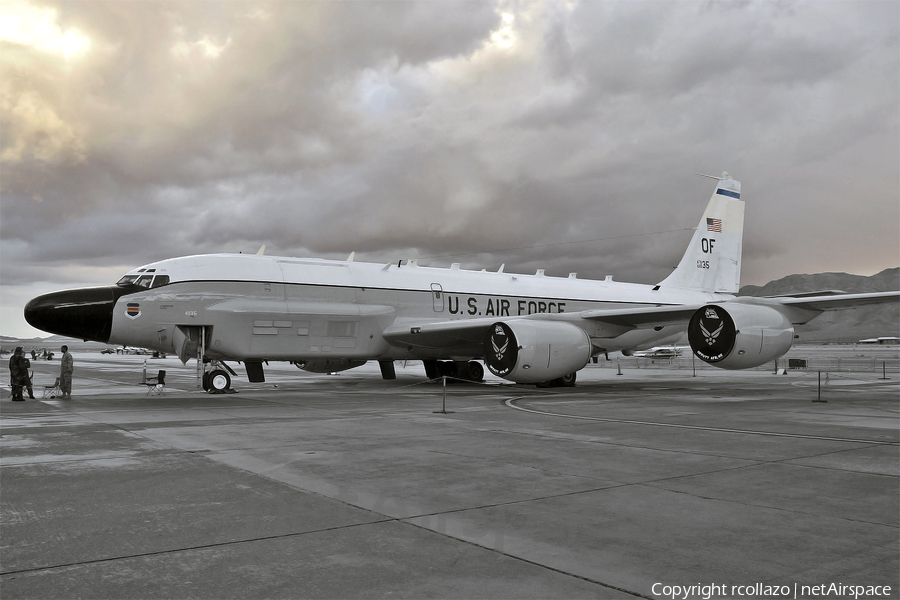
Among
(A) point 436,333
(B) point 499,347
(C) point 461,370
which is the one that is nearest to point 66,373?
(A) point 436,333

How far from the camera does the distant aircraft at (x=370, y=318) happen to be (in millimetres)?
17344

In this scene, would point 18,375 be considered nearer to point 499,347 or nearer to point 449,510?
point 499,347

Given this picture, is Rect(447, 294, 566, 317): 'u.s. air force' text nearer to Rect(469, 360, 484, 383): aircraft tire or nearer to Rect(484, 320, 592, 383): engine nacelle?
Rect(469, 360, 484, 383): aircraft tire

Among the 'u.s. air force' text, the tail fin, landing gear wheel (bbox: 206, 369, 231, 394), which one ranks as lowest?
landing gear wheel (bbox: 206, 369, 231, 394)

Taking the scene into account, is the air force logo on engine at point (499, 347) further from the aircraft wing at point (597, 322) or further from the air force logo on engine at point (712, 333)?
the air force logo on engine at point (712, 333)

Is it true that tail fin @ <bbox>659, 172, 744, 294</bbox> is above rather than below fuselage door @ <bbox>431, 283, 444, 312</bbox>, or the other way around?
above

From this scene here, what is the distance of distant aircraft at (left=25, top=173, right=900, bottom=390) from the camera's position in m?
17.3

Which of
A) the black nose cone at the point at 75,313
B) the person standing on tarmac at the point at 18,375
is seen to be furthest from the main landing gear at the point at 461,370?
the person standing on tarmac at the point at 18,375

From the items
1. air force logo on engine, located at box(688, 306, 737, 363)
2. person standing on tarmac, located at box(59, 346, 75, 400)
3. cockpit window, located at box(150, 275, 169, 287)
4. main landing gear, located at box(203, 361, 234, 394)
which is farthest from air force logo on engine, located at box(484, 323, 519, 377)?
person standing on tarmac, located at box(59, 346, 75, 400)

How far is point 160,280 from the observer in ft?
58.5

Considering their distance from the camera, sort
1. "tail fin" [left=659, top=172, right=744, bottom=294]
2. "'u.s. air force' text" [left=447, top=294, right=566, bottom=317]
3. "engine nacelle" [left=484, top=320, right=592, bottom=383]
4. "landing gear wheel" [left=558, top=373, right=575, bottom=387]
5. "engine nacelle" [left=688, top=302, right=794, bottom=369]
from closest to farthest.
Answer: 1. "engine nacelle" [left=688, top=302, right=794, bottom=369]
2. "engine nacelle" [left=484, top=320, right=592, bottom=383]
3. "landing gear wheel" [left=558, top=373, right=575, bottom=387]
4. "'u.s. air force' text" [left=447, top=294, right=566, bottom=317]
5. "tail fin" [left=659, top=172, right=744, bottom=294]

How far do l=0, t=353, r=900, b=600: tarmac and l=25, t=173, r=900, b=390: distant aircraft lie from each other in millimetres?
6449

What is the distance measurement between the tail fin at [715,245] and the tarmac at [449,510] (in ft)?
58.3

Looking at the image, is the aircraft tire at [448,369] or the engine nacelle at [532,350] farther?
the aircraft tire at [448,369]
